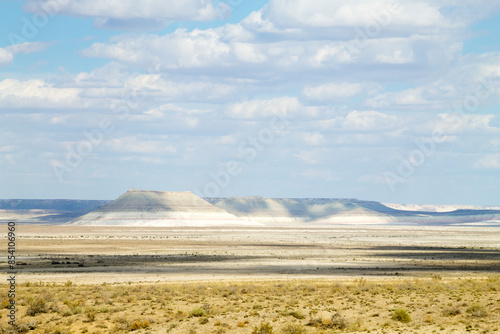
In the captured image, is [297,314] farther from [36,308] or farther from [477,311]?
[36,308]

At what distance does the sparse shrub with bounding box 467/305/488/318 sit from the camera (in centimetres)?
2998

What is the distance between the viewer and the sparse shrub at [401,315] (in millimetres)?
30734

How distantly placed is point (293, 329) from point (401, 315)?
481cm

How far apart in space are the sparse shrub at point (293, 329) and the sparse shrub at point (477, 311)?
6.98 m

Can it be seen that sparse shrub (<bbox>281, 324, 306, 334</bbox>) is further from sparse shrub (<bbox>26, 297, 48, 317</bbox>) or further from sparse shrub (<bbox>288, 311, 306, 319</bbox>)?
sparse shrub (<bbox>26, 297, 48, 317</bbox>)

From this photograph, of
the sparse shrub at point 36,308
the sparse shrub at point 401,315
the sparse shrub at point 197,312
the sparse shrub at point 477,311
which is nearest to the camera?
the sparse shrub at point 477,311

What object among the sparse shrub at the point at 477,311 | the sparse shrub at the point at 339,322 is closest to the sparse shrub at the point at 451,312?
the sparse shrub at the point at 477,311

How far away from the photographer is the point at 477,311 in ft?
99.4

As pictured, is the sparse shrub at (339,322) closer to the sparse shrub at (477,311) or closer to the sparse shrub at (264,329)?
the sparse shrub at (264,329)

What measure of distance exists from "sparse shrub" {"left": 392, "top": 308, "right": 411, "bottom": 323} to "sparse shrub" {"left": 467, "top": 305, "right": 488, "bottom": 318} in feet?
8.34

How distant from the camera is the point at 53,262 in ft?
231

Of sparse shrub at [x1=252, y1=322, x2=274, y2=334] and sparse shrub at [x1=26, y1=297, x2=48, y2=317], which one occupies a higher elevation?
sparse shrub at [x1=26, y1=297, x2=48, y2=317]

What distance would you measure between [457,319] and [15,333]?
18449 millimetres

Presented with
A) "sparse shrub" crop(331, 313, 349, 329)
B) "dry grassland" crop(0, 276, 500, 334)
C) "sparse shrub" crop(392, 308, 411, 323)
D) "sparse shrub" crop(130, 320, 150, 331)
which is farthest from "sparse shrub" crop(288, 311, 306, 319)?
"sparse shrub" crop(130, 320, 150, 331)
